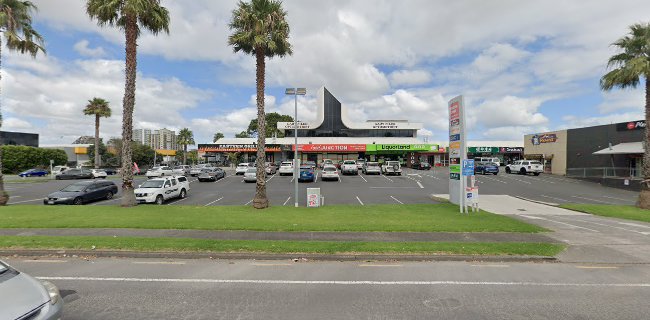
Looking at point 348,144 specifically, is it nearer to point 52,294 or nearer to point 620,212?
point 620,212

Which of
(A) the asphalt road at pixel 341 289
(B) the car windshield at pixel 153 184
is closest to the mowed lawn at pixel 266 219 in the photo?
(A) the asphalt road at pixel 341 289

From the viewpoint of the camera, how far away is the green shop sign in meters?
58.6

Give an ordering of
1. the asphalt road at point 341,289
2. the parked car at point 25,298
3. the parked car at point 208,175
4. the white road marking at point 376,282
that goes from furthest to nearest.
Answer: the parked car at point 208,175
the white road marking at point 376,282
the asphalt road at point 341,289
the parked car at point 25,298

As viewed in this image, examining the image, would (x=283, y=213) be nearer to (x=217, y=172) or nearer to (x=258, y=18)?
(x=258, y=18)

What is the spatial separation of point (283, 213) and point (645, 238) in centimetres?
1310

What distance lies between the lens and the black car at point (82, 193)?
61.9 ft

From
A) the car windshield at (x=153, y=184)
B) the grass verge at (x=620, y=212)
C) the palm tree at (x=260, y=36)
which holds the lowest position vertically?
the grass verge at (x=620, y=212)

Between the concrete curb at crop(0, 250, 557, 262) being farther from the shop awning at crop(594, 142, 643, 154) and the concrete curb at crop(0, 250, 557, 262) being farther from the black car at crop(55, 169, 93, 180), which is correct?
A: the black car at crop(55, 169, 93, 180)

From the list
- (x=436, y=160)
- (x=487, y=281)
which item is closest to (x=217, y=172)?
(x=487, y=281)

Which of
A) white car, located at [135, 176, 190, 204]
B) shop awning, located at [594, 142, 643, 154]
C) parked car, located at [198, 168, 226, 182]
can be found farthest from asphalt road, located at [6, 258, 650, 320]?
shop awning, located at [594, 142, 643, 154]

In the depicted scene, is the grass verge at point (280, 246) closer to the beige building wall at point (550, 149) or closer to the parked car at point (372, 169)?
the parked car at point (372, 169)

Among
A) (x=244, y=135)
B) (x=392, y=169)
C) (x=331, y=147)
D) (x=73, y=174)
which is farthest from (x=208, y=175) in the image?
(x=244, y=135)

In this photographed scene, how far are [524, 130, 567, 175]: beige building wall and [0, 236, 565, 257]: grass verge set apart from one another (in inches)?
1516

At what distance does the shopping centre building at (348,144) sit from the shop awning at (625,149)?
28.1m
